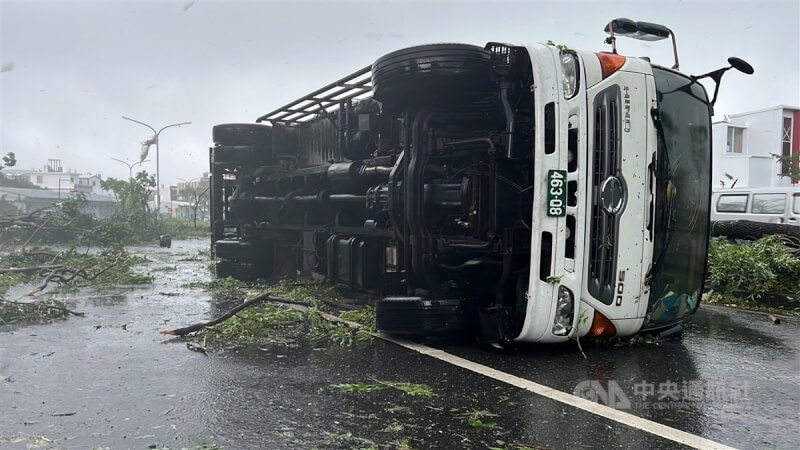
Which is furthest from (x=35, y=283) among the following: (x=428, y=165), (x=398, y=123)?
(x=428, y=165)

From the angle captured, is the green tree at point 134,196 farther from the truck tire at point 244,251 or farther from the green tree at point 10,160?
the truck tire at point 244,251

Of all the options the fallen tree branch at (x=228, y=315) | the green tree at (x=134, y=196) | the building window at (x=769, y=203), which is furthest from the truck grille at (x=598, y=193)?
the green tree at (x=134, y=196)

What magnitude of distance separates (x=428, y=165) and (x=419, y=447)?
9.05 ft

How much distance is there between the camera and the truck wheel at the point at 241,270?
10.1 meters

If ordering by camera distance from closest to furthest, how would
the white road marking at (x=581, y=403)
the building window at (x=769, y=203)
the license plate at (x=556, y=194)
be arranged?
the white road marking at (x=581, y=403), the license plate at (x=556, y=194), the building window at (x=769, y=203)

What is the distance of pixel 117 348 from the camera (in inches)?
199

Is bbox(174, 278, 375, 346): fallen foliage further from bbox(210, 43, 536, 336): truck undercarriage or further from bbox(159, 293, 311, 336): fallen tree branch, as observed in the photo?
bbox(210, 43, 536, 336): truck undercarriage

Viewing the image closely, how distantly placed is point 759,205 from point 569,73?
11.7m

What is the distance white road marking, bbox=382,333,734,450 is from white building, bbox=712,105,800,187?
2755cm

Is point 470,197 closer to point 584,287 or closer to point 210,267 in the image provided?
point 584,287

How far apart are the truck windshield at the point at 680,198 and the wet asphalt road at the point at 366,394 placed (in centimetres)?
49

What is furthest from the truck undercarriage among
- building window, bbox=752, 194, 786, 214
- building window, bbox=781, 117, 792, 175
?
building window, bbox=781, 117, 792, 175

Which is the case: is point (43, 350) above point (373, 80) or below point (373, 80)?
below

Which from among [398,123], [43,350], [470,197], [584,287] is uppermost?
[398,123]
